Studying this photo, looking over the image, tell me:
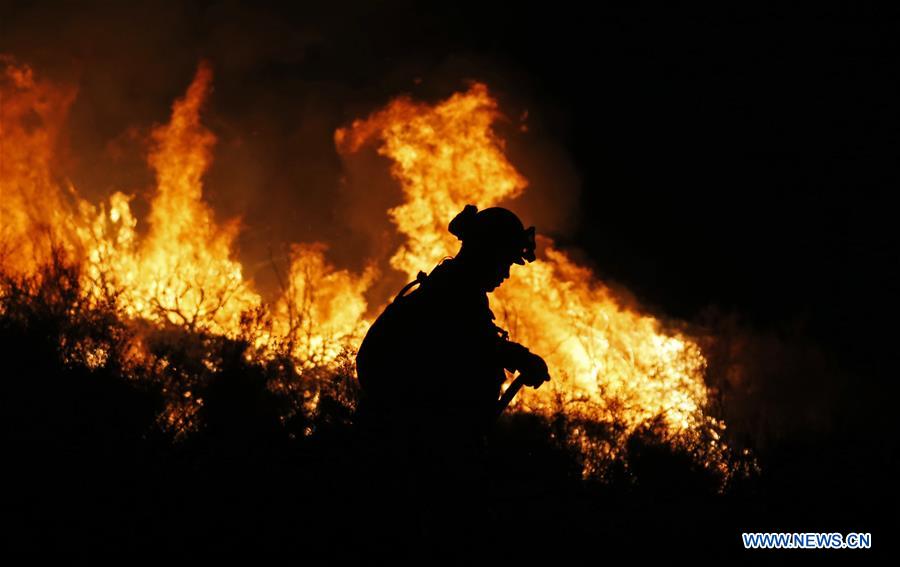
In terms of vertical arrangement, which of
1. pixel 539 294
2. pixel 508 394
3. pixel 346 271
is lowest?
pixel 508 394

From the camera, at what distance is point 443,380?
3100 mm

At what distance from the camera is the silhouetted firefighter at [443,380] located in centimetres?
305

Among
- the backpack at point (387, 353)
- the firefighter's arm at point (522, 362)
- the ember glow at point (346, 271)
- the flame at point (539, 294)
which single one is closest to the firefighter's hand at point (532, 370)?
the firefighter's arm at point (522, 362)

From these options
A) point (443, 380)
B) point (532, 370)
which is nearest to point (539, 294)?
point (532, 370)

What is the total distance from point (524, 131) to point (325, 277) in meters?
4.40

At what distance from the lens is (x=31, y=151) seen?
1007cm

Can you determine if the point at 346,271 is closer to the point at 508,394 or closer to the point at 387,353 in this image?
the point at 508,394

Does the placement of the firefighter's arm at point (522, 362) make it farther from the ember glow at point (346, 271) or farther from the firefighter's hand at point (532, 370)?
the ember glow at point (346, 271)

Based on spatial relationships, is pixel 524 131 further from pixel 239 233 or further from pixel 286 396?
pixel 286 396

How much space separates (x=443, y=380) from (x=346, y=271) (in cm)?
711

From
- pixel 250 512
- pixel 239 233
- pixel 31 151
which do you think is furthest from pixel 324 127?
pixel 250 512

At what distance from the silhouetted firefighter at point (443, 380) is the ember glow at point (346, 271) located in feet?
14.6

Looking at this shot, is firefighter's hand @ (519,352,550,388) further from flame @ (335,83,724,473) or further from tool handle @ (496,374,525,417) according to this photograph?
flame @ (335,83,724,473)

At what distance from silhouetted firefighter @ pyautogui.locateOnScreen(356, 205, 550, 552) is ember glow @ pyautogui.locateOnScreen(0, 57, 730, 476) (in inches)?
176
